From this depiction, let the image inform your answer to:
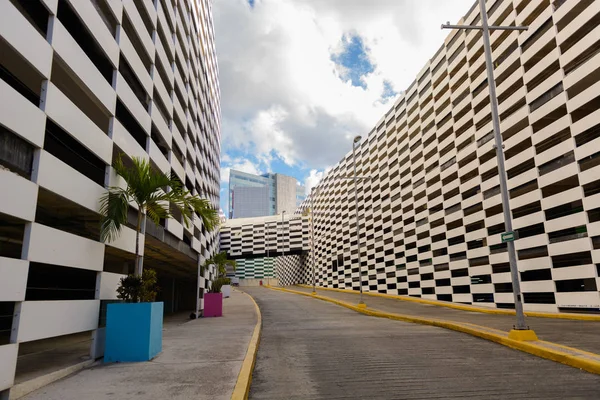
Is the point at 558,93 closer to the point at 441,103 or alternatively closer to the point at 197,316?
the point at 441,103

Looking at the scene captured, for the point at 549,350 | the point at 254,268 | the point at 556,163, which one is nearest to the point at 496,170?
the point at 556,163

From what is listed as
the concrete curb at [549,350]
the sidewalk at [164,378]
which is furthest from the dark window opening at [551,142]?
the sidewalk at [164,378]

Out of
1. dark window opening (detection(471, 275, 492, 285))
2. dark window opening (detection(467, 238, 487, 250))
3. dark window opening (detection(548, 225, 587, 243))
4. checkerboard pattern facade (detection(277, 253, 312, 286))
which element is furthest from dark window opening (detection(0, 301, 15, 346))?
checkerboard pattern facade (detection(277, 253, 312, 286))

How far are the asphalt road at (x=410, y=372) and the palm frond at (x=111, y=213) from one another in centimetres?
409

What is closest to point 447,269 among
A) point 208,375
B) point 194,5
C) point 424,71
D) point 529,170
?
point 529,170

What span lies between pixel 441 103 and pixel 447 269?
521 inches

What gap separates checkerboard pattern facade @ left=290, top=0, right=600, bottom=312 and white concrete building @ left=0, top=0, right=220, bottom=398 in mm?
13034

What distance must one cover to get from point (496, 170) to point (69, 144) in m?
24.5

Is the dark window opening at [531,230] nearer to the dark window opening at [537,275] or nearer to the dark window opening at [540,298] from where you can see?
the dark window opening at [537,275]

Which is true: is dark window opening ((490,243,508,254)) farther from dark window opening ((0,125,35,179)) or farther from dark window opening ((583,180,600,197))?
dark window opening ((0,125,35,179))

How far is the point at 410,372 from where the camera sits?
265 inches

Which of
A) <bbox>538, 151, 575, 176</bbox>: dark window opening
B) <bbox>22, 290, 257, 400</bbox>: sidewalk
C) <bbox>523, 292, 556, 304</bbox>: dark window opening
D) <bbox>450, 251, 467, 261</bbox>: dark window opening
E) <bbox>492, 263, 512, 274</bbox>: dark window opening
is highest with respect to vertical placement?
<bbox>538, 151, 575, 176</bbox>: dark window opening

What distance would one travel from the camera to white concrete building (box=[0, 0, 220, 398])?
232 inches

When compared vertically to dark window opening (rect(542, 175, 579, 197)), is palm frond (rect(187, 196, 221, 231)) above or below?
below
